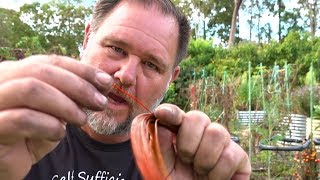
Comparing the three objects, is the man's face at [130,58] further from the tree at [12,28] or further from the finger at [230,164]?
the tree at [12,28]

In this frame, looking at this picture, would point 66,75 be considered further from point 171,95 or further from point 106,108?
point 171,95

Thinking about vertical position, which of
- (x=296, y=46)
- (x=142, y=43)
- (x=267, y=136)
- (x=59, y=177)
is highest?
(x=296, y=46)

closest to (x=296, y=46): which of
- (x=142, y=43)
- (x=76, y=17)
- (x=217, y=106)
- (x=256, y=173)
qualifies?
(x=217, y=106)

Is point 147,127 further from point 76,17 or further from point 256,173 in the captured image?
point 76,17

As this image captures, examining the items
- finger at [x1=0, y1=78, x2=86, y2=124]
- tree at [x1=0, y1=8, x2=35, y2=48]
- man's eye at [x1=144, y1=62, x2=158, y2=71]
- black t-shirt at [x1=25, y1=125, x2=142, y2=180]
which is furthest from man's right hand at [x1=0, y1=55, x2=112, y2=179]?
tree at [x1=0, y1=8, x2=35, y2=48]

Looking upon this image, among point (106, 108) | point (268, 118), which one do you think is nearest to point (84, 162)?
point (106, 108)

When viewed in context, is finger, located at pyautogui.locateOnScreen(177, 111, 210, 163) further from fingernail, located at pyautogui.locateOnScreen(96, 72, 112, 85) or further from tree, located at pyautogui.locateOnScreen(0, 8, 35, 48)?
tree, located at pyautogui.locateOnScreen(0, 8, 35, 48)

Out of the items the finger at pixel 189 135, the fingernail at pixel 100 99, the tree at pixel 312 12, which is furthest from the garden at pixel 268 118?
the tree at pixel 312 12
